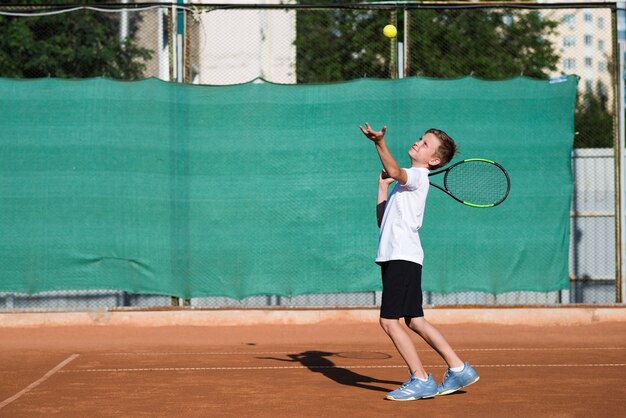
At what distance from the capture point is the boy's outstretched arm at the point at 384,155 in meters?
5.28

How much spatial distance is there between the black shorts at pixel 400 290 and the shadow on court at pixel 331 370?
66 centimetres

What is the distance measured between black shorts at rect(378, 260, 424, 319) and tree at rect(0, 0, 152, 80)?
27.1ft

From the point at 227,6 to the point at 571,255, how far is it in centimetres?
452

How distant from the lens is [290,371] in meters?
7.09

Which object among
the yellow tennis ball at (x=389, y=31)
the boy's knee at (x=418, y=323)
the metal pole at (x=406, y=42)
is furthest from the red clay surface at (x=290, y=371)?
the yellow tennis ball at (x=389, y=31)

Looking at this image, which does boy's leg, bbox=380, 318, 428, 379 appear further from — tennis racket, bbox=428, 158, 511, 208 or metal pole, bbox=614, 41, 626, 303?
metal pole, bbox=614, 41, 626, 303

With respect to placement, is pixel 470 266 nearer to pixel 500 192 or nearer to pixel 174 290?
pixel 500 192

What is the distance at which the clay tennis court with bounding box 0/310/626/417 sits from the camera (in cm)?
562

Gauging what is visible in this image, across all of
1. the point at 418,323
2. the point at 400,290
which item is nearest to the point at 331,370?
the point at 418,323

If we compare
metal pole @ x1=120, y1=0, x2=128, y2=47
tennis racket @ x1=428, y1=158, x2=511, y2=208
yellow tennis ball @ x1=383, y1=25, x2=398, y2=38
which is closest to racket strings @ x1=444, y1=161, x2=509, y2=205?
tennis racket @ x1=428, y1=158, x2=511, y2=208

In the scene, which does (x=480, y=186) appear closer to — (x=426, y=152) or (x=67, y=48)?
(x=426, y=152)

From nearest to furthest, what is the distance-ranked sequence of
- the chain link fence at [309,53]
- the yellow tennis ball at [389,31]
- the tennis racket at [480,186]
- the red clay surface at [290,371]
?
the red clay surface at [290,371] → the tennis racket at [480,186] → the yellow tennis ball at [389,31] → the chain link fence at [309,53]

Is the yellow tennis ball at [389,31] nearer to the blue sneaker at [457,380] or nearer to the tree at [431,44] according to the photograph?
the blue sneaker at [457,380]

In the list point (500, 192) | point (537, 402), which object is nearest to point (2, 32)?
point (500, 192)
